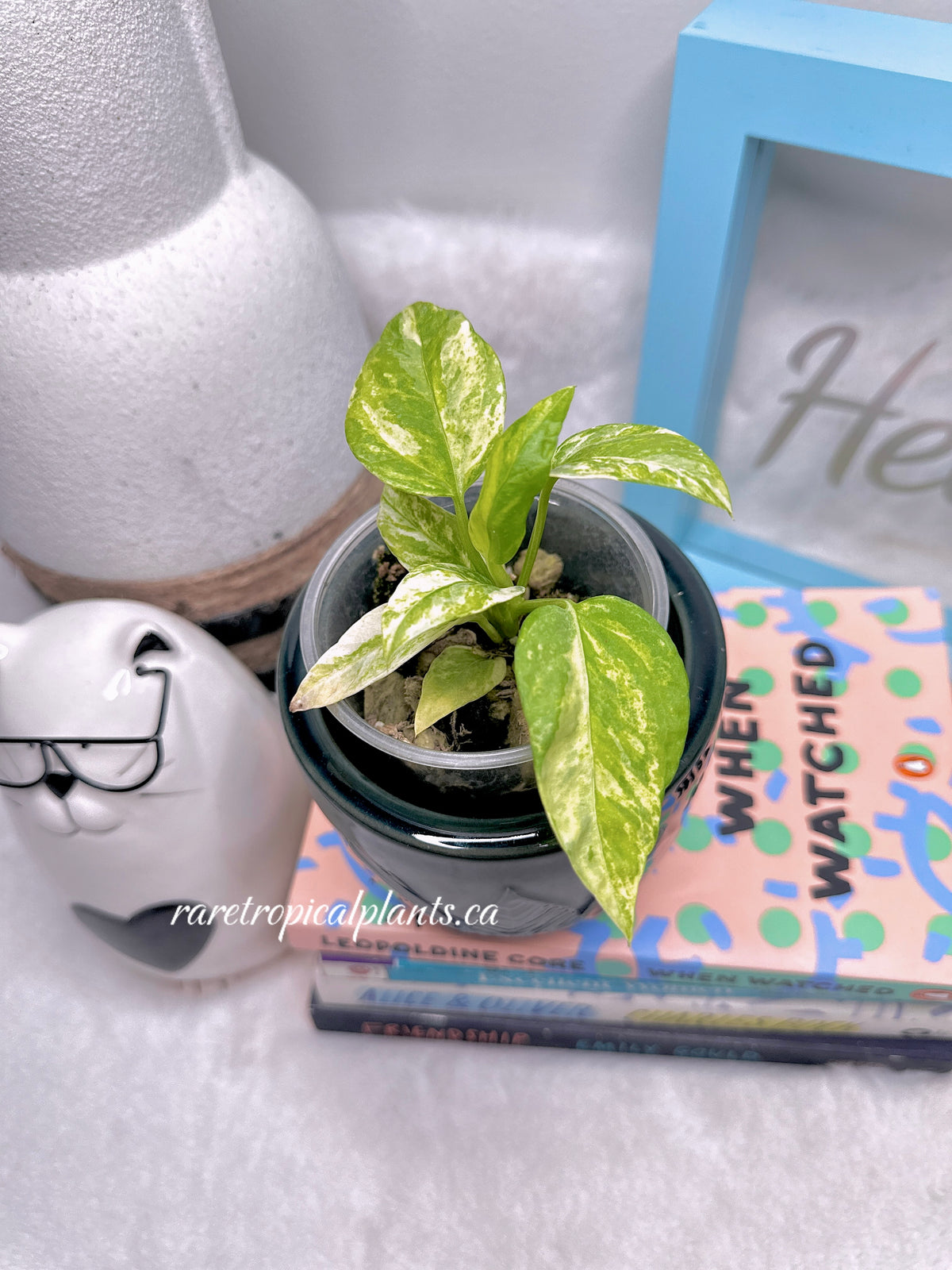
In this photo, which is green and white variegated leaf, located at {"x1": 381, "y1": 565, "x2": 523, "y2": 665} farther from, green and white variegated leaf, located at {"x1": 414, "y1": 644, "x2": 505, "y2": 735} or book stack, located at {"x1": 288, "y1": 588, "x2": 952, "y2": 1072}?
book stack, located at {"x1": 288, "y1": 588, "x2": 952, "y2": 1072}

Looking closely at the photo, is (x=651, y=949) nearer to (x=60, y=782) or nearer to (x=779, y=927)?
(x=779, y=927)

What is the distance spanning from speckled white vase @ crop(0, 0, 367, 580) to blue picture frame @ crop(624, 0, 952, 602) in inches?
7.1

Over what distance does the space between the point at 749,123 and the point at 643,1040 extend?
1.41ft

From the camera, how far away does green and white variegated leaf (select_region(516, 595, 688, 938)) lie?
9.2 inches

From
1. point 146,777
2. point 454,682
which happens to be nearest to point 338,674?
point 454,682

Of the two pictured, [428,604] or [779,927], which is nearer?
[428,604]

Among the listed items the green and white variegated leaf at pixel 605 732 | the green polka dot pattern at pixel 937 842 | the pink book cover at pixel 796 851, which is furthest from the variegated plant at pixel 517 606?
the green polka dot pattern at pixel 937 842

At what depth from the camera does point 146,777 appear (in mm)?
401

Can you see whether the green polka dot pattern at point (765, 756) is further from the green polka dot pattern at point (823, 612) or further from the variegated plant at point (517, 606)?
the variegated plant at point (517, 606)

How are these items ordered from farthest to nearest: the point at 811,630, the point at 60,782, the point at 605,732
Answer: the point at 811,630 → the point at 60,782 → the point at 605,732

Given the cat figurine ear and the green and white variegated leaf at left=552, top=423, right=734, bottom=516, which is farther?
the cat figurine ear

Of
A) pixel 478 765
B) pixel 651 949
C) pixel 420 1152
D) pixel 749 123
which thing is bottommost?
pixel 420 1152

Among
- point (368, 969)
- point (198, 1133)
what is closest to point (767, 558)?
point (368, 969)

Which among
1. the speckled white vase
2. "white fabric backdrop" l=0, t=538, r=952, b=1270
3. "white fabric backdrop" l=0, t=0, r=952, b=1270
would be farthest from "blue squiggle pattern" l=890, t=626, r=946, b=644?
the speckled white vase
